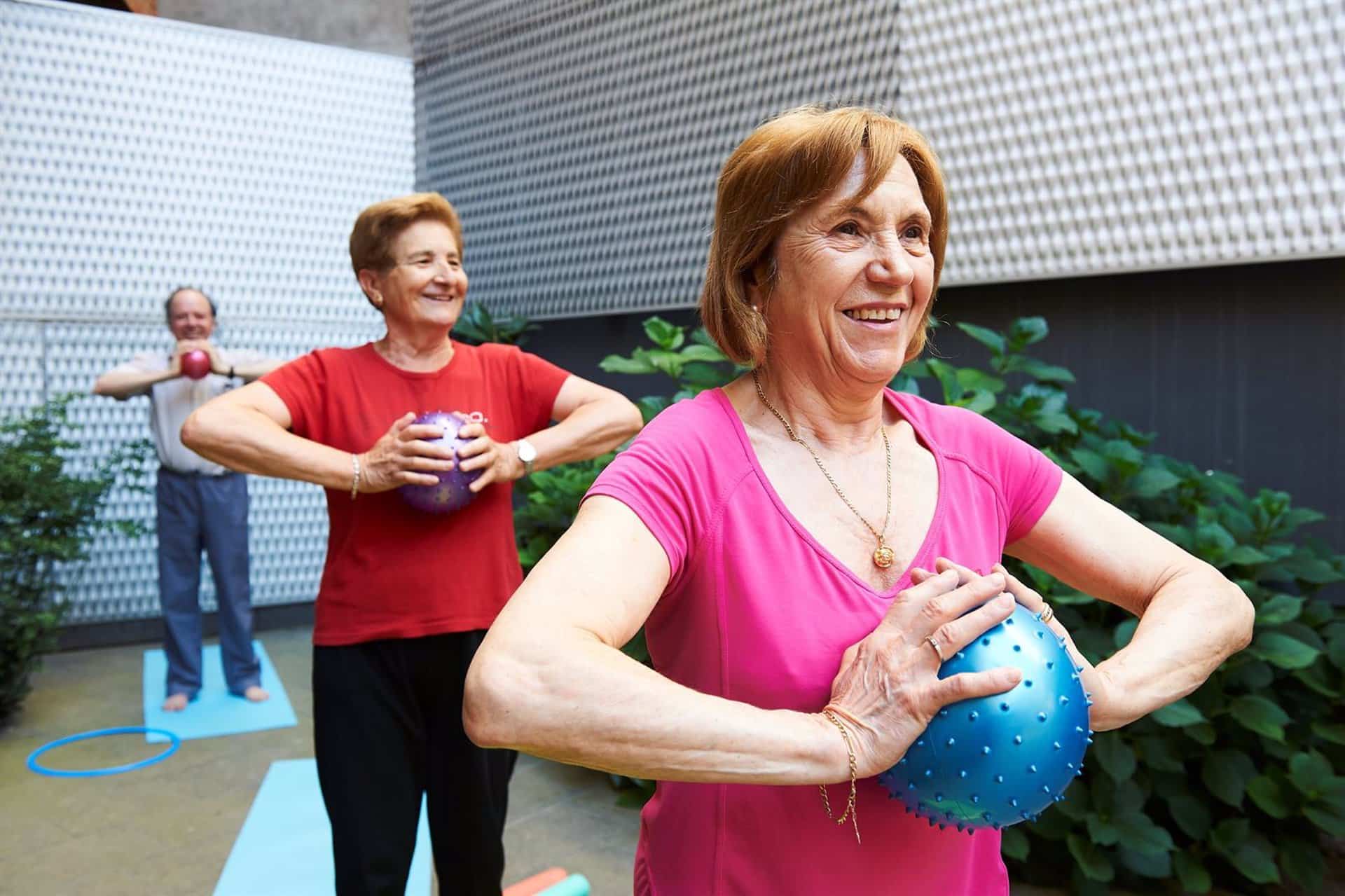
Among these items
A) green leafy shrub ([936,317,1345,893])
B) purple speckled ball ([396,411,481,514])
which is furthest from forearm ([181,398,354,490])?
green leafy shrub ([936,317,1345,893])

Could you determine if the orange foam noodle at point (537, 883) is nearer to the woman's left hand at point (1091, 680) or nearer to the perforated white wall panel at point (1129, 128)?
the woman's left hand at point (1091, 680)

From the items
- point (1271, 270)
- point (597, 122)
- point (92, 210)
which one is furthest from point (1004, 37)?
point (92, 210)

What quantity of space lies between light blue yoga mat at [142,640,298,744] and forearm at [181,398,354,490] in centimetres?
297

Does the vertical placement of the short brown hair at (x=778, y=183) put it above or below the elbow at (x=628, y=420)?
above

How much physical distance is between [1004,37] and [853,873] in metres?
3.53

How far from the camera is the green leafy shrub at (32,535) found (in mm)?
4793

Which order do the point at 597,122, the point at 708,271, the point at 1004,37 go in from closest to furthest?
the point at 708,271, the point at 1004,37, the point at 597,122

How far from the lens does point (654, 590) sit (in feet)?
3.66

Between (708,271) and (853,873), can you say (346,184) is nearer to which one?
(708,271)

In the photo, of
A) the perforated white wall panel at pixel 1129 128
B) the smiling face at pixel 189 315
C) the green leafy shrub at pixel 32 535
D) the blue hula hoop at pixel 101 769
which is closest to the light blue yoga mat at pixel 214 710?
the blue hula hoop at pixel 101 769

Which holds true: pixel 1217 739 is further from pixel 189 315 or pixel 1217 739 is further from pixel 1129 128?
pixel 189 315

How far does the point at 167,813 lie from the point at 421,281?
2.66m

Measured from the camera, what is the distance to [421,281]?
2.50 m

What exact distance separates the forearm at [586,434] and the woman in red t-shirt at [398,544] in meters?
0.02
